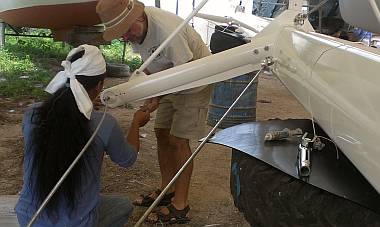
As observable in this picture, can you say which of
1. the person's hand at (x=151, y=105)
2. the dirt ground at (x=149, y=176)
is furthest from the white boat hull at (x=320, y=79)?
the dirt ground at (x=149, y=176)

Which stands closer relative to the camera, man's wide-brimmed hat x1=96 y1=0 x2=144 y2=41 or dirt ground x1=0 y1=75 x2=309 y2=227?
man's wide-brimmed hat x1=96 y1=0 x2=144 y2=41

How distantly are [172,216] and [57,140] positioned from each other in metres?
1.52

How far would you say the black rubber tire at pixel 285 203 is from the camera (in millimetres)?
1327

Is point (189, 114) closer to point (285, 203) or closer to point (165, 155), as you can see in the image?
point (165, 155)

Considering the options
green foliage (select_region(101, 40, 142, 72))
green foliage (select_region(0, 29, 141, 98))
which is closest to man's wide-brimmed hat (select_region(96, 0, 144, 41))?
green foliage (select_region(0, 29, 141, 98))

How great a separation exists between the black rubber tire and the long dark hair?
630mm

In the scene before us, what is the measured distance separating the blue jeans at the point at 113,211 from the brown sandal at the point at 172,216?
0.88 m

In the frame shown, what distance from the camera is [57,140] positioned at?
1.95 metres

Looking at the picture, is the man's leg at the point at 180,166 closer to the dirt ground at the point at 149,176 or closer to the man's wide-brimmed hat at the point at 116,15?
the dirt ground at the point at 149,176

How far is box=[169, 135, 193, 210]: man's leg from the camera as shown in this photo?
3223mm

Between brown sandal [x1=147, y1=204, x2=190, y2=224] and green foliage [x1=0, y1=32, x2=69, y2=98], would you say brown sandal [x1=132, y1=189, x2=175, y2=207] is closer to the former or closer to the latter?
brown sandal [x1=147, y1=204, x2=190, y2=224]

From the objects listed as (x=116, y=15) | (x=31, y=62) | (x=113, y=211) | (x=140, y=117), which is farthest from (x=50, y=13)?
(x=113, y=211)

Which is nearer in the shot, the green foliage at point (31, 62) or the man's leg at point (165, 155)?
the man's leg at point (165, 155)

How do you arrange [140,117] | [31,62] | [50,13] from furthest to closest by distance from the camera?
[31,62]
[50,13]
[140,117]
